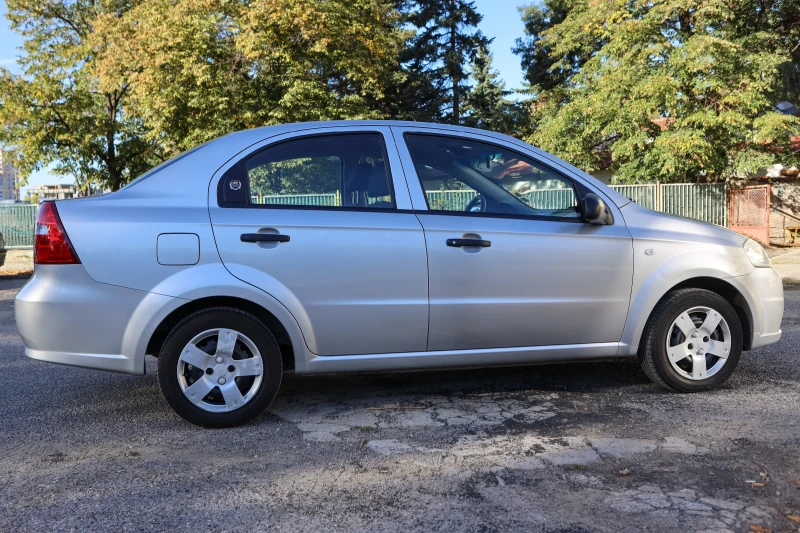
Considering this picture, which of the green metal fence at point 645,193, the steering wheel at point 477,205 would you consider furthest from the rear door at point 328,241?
the green metal fence at point 645,193

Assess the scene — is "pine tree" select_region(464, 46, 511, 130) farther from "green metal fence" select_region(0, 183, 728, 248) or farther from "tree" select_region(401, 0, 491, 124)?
"green metal fence" select_region(0, 183, 728, 248)

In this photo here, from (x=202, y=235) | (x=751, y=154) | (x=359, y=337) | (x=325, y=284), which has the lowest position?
(x=359, y=337)

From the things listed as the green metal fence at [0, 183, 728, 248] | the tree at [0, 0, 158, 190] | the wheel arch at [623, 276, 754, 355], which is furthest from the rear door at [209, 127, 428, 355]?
the tree at [0, 0, 158, 190]

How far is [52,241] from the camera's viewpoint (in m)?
3.79

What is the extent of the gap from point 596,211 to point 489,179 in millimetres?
686

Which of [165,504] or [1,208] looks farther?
[1,208]

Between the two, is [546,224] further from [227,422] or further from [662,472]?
[227,422]

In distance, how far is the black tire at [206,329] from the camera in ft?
12.5

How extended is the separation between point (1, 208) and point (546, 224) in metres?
23.8

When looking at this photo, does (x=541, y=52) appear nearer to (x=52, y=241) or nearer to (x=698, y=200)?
(x=698, y=200)

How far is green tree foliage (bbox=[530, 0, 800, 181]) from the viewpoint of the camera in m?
20.8

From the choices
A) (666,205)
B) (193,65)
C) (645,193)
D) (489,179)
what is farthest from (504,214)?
(193,65)

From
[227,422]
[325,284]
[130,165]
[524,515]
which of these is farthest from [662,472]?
[130,165]

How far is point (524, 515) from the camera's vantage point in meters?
2.76
